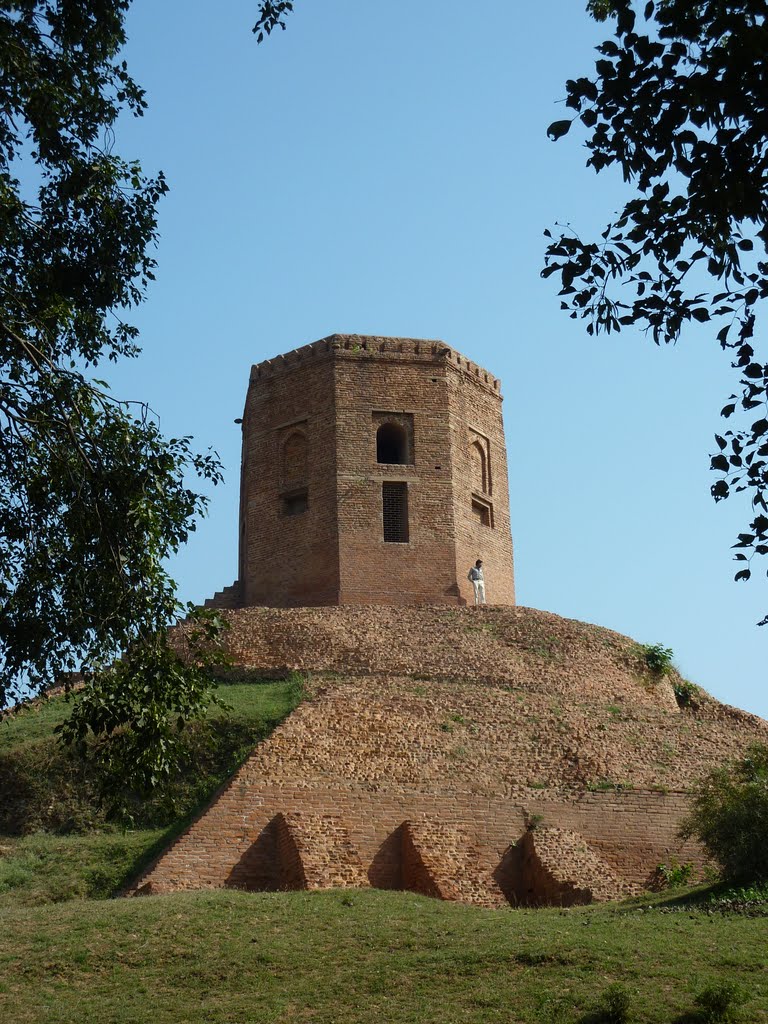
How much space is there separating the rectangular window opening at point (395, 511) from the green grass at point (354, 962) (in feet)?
50.0

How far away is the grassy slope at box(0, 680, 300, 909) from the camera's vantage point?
1773 cm

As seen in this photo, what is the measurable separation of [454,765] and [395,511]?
1096 centimetres

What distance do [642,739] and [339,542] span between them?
9.46 metres

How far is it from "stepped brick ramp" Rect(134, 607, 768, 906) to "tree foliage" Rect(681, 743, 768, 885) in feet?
5.80

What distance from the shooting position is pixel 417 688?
23.2 metres

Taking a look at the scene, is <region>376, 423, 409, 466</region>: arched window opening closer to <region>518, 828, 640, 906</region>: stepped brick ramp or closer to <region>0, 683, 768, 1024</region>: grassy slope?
<region>518, 828, 640, 906</region>: stepped brick ramp

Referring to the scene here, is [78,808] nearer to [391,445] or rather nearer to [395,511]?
[395,511]

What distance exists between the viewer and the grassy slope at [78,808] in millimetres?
17734

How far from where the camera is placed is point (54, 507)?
1095 cm

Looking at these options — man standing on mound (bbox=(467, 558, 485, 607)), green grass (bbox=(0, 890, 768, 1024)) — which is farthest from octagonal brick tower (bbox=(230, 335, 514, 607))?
green grass (bbox=(0, 890, 768, 1024))

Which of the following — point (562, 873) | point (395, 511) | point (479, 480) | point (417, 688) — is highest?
point (479, 480)

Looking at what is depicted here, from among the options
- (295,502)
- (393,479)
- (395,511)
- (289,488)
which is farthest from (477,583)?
(289,488)

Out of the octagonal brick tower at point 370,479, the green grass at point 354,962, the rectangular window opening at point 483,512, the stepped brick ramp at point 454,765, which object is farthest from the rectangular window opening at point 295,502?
the green grass at point 354,962

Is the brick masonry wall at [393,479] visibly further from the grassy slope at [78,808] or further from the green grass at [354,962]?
the green grass at [354,962]
